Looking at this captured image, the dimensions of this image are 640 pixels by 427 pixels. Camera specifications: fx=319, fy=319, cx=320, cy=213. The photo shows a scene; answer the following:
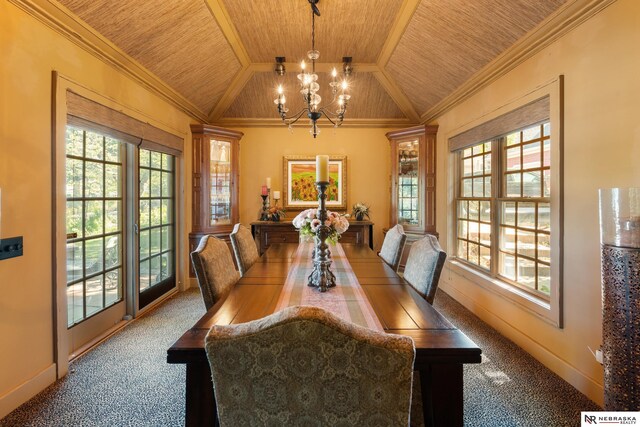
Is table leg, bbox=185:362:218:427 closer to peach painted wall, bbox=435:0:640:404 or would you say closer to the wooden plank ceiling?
peach painted wall, bbox=435:0:640:404

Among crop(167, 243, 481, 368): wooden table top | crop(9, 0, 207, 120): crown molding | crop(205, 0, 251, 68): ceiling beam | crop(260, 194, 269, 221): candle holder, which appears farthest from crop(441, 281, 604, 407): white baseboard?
crop(9, 0, 207, 120): crown molding

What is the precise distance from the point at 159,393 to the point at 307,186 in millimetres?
3426

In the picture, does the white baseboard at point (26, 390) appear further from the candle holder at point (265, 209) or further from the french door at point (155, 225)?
the candle holder at point (265, 209)

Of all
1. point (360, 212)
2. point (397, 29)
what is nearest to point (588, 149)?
point (397, 29)

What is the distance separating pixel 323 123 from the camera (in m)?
4.92

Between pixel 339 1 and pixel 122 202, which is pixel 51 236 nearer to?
pixel 122 202

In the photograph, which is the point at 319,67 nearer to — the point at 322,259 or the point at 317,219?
the point at 317,219

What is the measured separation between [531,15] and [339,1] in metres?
1.55

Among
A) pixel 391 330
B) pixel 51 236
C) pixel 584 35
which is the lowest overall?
pixel 391 330

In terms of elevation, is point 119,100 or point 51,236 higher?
point 119,100

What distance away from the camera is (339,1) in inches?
114

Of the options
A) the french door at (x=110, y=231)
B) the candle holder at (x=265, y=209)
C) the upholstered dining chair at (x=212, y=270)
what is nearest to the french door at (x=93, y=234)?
the french door at (x=110, y=231)

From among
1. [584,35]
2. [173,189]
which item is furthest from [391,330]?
[173,189]

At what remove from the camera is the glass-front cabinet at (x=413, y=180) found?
436 centimetres
